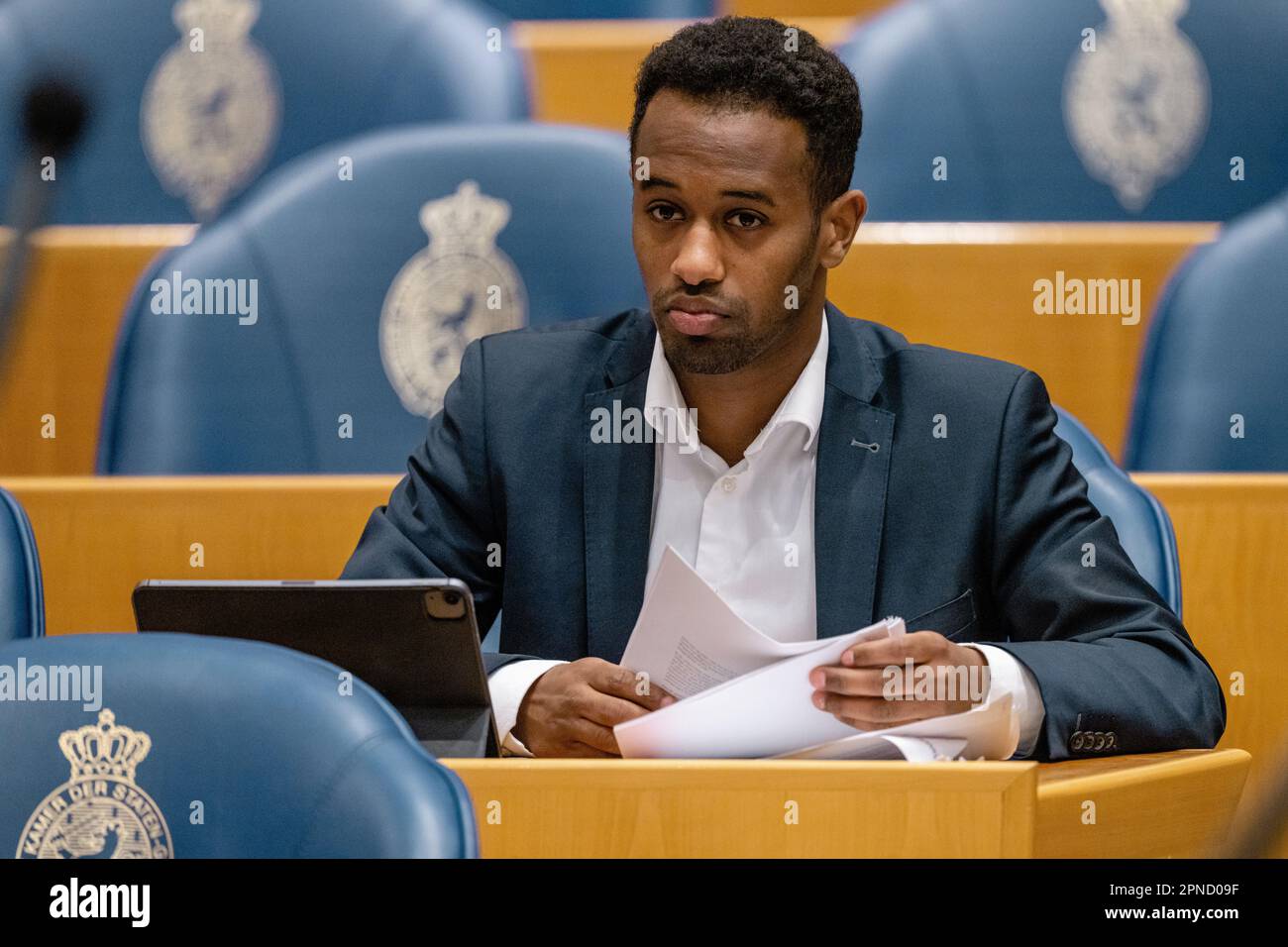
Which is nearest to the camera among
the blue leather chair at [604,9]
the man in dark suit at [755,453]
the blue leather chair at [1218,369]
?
the man in dark suit at [755,453]

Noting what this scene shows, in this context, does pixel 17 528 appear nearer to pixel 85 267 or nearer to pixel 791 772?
pixel 791 772

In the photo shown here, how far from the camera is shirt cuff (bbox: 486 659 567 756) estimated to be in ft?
2.93

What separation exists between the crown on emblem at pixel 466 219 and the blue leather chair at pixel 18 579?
0.55 meters

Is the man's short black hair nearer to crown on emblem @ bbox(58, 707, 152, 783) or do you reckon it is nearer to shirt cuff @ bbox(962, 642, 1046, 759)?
shirt cuff @ bbox(962, 642, 1046, 759)

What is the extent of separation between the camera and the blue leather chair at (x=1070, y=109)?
1.56m

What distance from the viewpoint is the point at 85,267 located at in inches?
61.5

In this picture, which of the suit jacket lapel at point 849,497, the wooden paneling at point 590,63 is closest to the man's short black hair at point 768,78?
the suit jacket lapel at point 849,497

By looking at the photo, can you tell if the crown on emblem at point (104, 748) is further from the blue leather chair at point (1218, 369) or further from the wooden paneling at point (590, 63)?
the wooden paneling at point (590, 63)

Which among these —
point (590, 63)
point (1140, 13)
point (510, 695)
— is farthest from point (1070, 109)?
point (510, 695)

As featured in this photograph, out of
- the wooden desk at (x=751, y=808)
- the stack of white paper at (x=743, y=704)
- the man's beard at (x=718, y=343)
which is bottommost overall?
the wooden desk at (x=751, y=808)

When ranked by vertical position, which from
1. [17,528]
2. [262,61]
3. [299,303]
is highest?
[262,61]

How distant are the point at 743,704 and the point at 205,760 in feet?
0.76

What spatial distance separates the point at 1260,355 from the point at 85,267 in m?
0.97
